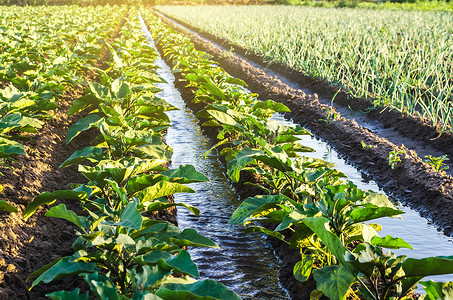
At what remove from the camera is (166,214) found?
368cm

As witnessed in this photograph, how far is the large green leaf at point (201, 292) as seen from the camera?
1491mm

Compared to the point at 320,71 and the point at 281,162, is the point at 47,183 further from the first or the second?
the point at 320,71

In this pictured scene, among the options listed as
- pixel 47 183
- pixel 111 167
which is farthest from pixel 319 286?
pixel 47 183

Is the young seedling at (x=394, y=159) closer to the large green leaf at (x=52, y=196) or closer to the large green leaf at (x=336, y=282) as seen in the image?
the large green leaf at (x=336, y=282)

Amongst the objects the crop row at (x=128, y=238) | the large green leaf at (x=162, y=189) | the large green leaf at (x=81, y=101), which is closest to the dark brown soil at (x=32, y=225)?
the crop row at (x=128, y=238)

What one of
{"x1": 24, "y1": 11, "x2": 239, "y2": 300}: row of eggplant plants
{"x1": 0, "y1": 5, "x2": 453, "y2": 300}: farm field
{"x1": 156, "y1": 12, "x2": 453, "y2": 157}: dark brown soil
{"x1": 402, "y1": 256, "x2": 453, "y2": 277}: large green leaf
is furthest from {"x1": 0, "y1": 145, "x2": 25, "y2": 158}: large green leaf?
{"x1": 156, "y1": 12, "x2": 453, "y2": 157}: dark brown soil

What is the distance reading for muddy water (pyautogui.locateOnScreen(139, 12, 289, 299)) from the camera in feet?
9.73

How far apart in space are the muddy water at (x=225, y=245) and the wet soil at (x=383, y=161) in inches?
59.6

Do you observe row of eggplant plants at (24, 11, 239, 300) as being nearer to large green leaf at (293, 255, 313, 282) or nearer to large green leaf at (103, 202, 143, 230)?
large green leaf at (103, 202, 143, 230)

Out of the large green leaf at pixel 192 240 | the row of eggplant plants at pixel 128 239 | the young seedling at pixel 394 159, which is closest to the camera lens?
the row of eggplant plants at pixel 128 239

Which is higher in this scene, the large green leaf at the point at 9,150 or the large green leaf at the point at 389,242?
the large green leaf at the point at 9,150

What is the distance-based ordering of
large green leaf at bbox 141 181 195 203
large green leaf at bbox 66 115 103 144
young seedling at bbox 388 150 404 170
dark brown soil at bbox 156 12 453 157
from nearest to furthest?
1. large green leaf at bbox 141 181 195 203
2. large green leaf at bbox 66 115 103 144
3. young seedling at bbox 388 150 404 170
4. dark brown soil at bbox 156 12 453 157

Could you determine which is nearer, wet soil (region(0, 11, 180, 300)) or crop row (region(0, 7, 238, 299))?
crop row (region(0, 7, 238, 299))

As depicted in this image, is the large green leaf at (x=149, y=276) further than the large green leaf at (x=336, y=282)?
No
